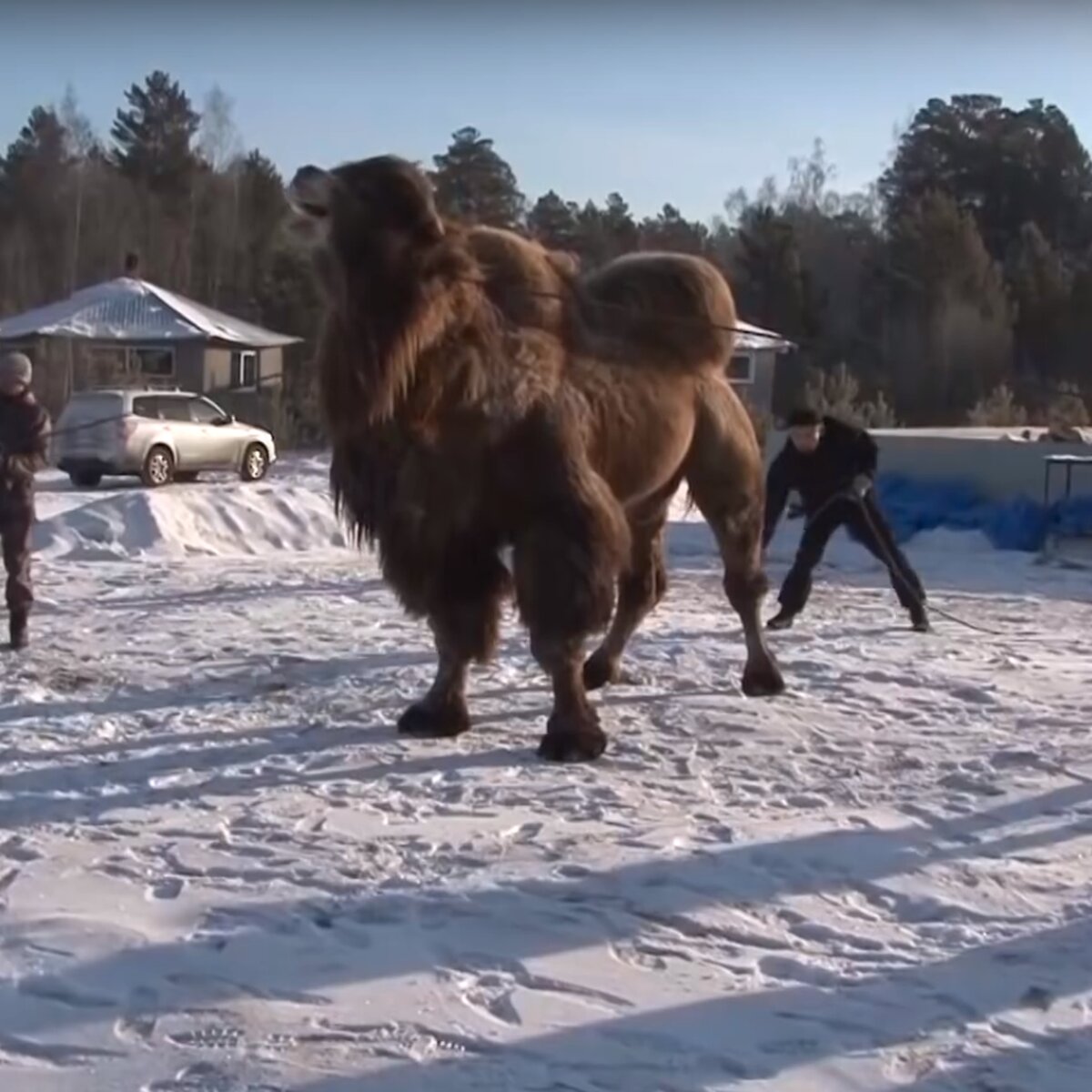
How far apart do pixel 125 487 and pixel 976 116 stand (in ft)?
125

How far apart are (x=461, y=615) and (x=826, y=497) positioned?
497cm

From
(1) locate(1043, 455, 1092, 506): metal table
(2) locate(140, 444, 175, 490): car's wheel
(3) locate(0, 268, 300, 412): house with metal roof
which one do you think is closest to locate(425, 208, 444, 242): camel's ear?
(1) locate(1043, 455, 1092, 506): metal table

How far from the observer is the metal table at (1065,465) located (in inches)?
755

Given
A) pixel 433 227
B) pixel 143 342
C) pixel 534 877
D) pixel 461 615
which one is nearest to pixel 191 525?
pixel 461 615

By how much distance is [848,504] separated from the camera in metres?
12.1

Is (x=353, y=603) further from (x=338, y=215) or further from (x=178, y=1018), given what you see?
(x=178, y=1018)

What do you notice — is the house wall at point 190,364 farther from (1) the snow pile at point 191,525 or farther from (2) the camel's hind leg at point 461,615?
(2) the camel's hind leg at point 461,615

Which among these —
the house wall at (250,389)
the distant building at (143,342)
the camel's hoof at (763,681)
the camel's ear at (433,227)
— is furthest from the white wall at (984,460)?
the distant building at (143,342)

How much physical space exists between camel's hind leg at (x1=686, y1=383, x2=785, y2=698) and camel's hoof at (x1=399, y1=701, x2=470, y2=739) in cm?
180

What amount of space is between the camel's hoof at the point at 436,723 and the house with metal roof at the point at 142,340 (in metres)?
35.1

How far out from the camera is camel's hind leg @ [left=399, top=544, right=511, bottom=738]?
7598mm

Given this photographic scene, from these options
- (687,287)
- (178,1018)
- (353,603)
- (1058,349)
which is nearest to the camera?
(178,1018)

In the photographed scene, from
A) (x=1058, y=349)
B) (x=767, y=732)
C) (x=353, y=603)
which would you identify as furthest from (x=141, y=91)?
(x=767, y=732)

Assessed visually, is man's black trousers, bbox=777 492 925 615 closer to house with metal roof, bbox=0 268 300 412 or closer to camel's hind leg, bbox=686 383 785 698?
camel's hind leg, bbox=686 383 785 698
